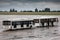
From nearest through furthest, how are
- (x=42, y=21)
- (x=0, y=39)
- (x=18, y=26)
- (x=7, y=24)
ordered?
(x=0, y=39)
(x=7, y=24)
(x=18, y=26)
(x=42, y=21)

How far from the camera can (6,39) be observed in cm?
1556

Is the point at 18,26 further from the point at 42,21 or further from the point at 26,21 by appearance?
the point at 42,21

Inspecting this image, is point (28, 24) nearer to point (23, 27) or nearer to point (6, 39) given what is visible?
point (23, 27)

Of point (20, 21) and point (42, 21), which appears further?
point (42, 21)

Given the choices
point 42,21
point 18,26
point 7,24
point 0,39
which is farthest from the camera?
point 42,21

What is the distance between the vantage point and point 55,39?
1571 centimetres

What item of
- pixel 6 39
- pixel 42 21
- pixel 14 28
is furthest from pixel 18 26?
pixel 6 39

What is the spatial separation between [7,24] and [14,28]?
5.70 feet

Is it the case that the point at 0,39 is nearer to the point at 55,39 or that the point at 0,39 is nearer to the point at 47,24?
the point at 55,39

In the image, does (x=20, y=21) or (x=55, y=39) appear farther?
(x=20, y=21)

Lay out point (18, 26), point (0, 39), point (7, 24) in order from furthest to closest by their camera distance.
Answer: point (18, 26) → point (7, 24) → point (0, 39)

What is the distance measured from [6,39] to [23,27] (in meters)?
8.84

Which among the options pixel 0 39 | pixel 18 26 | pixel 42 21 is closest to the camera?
pixel 0 39

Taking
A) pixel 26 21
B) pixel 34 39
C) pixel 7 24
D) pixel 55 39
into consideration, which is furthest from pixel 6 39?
pixel 26 21
